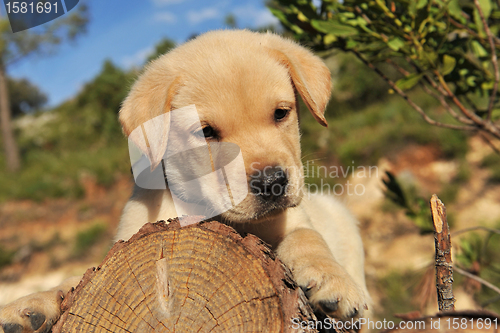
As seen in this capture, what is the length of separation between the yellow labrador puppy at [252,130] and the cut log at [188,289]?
0.37 meters

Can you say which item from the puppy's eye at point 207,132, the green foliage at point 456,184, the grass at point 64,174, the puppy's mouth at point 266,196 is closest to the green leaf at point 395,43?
the puppy's mouth at point 266,196

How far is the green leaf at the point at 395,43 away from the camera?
103 inches

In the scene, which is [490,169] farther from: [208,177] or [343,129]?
[208,177]

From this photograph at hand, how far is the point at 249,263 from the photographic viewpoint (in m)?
1.73

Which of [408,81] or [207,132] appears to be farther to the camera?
[408,81]

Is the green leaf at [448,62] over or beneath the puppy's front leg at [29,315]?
over

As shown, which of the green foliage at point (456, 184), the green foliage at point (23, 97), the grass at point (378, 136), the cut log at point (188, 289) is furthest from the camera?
the green foliage at point (23, 97)

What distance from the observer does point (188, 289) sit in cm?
171

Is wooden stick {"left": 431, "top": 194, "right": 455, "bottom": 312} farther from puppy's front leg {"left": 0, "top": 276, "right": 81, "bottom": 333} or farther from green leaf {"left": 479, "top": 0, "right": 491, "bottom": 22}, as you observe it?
puppy's front leg {"left": 0, "top": 276, "right": 81, "bottom": 333}

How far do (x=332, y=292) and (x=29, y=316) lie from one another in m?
1.59

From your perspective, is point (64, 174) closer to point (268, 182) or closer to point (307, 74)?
point (307, 74)

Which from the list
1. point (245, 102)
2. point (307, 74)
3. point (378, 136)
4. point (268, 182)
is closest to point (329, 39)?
point (307, 74)

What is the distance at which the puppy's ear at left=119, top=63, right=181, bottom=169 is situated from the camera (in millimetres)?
2314

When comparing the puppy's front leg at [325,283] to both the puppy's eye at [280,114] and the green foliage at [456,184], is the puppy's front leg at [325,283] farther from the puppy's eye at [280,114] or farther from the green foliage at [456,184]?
the green foliage at [456,184]
